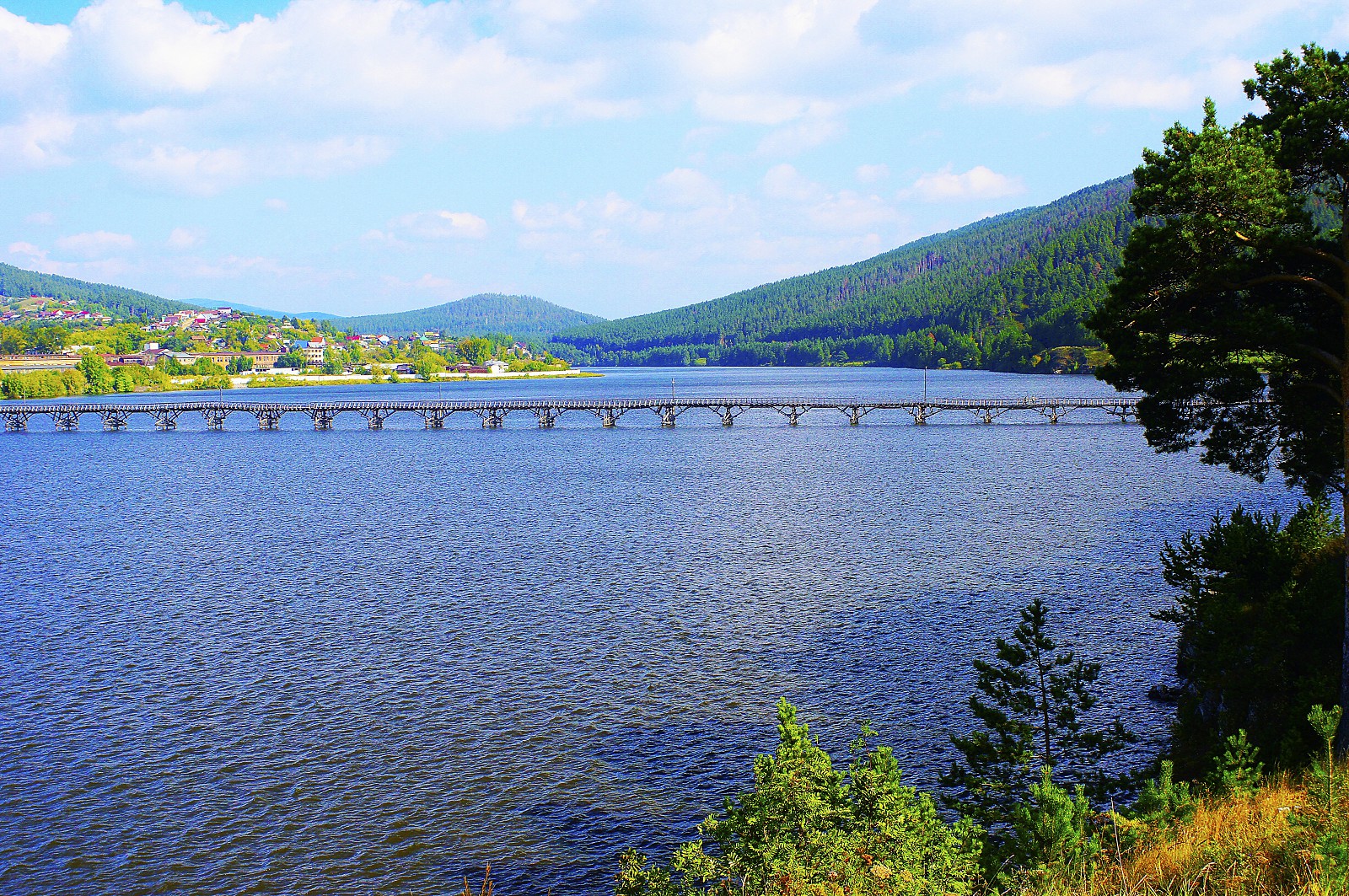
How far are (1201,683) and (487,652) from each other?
19.9m

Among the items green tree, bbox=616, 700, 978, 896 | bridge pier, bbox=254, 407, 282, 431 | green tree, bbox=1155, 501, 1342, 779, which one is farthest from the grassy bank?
bridge pier, bbox=254, 407, 282, 431

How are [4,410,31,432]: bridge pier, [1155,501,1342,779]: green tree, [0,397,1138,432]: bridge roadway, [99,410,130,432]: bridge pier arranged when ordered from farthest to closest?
[4,410,31,432]: bridge pier → [99,410,130,432]: bridge pier → [0,397,1138,432]: bridge roadway → [1155,501,1342,779]: green tree

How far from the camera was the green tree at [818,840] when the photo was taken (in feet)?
34.5

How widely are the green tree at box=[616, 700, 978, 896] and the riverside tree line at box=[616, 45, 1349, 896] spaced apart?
0.03 metres

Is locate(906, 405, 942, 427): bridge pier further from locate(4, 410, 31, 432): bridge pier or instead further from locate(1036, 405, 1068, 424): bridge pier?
locate(4, 410, 31, 432): bridge pier

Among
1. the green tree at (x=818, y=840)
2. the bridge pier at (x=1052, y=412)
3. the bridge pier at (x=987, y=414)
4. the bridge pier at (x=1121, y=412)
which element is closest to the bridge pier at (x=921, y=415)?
the bridge pier at (x=987, y=414)

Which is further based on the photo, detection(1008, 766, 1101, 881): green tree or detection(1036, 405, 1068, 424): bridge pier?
detection(1036, 405, 1068, 424): bridge pier

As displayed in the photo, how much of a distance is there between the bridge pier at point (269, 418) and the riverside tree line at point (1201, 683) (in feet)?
405

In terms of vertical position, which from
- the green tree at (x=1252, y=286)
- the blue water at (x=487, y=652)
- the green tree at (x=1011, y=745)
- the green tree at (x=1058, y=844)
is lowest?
Result: the blue water at (x=487, y=652)

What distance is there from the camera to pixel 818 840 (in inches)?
432

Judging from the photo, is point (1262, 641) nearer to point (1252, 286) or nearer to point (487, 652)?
point (1252, 286)

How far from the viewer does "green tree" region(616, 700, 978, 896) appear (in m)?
10.5

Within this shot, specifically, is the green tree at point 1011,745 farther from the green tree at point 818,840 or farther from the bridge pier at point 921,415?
the bridge pier at point 921,415

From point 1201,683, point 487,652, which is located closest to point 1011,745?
point 1201,683
